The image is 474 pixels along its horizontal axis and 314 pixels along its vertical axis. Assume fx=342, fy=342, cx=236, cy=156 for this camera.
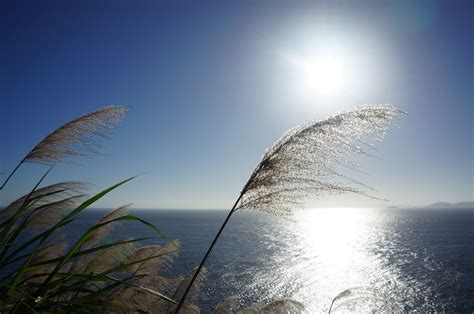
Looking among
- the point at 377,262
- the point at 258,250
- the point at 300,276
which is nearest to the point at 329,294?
the point at 300,276

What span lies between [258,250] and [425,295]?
119 ft

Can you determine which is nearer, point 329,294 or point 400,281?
point 329,294

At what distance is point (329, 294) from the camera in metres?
39.6

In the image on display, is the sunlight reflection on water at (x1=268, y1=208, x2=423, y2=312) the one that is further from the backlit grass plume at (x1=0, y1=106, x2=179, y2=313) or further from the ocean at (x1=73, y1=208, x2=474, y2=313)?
the backlit grass plume at (x1=0, y1=106, x2=179, y2=313)

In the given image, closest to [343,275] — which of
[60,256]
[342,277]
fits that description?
[342,277]

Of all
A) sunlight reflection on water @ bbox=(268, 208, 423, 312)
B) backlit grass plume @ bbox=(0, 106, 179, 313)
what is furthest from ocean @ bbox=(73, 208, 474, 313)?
backlit grass plume @ bbox=(0, 106, 179, 313)

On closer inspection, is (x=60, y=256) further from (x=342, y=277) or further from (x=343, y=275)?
(x=343, y=275)

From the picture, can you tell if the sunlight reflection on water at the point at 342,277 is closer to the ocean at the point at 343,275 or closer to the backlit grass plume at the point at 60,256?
the ocean at the point at 343,275

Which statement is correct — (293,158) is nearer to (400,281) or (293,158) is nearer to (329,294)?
(329,294)

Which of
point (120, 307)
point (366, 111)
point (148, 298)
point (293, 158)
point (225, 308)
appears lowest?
point (225, 308)

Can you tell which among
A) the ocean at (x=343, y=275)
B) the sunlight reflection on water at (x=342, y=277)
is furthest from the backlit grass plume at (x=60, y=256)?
the sunlight reflection on water at (x=342, y=277)

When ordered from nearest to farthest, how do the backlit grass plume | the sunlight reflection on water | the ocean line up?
1. the backlit grass plume
2. the ocean
3. the sunlight reflection on water

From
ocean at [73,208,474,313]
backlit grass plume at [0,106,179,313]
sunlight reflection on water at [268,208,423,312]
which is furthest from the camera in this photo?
sunlight reflection on water at [268,208,423,312]

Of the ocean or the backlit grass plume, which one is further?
the ocean
